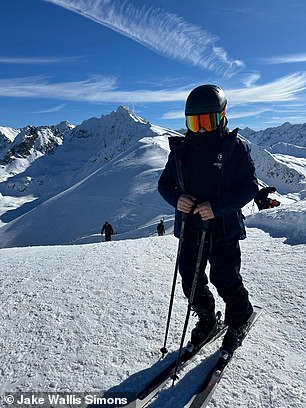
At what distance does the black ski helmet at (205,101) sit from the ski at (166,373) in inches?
97.8

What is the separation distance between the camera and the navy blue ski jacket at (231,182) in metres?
3.55

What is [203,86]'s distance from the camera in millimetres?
3715

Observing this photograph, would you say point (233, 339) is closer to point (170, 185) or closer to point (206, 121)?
point (170, 185)

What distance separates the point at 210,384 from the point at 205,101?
2.79 metres

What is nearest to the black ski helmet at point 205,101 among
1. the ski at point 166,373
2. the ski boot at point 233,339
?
the ski boot at point 233,339

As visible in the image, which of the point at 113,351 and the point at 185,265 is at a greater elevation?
the point at 185,265

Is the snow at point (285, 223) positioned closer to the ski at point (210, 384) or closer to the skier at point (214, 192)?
the skier at point (214, 192)

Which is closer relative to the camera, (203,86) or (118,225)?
(203,86)

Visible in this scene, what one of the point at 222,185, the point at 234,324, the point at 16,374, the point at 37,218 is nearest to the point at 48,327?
the point at 16,374

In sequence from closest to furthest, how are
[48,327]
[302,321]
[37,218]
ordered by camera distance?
[48,327], [302,321], [37,218]

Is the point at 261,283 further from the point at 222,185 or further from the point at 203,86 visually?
the point at 203,86

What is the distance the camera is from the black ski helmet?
360 cm

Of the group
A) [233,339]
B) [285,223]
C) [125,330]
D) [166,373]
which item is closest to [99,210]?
[285,223]

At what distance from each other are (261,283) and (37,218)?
75841mm
